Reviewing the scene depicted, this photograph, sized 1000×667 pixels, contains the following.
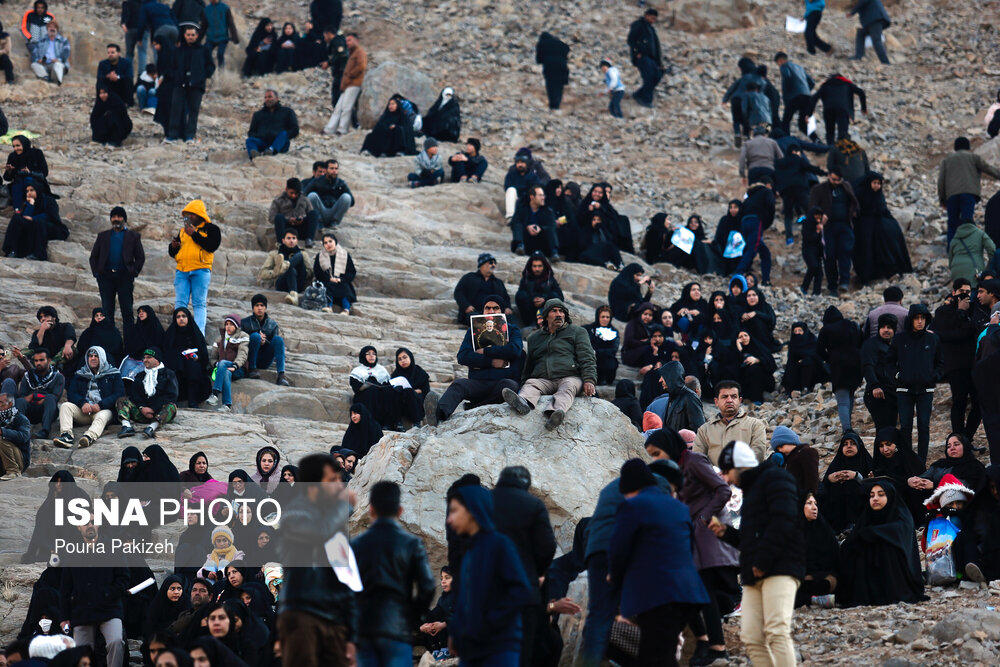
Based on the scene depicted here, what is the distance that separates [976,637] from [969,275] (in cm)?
1092

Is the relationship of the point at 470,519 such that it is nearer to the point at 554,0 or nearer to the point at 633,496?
the point at 633,496

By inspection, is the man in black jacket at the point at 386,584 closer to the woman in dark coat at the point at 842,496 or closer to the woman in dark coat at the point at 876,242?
the woman in dark coat at the point at 842,496

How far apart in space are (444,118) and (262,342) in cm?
1038

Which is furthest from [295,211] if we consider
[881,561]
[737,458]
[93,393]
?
[737,458]

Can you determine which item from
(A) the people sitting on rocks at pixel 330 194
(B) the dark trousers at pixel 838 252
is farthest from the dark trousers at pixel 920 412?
(A) the people sitting on rocks at pixel 330 194

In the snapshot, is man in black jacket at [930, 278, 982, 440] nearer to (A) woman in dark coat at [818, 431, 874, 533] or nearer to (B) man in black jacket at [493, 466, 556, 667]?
(A) woman in dark coat at [818, 431, 874, 533]

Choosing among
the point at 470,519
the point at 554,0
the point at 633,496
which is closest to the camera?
Answer: the point at 470,519

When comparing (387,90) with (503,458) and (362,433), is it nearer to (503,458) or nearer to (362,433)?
(362,433)

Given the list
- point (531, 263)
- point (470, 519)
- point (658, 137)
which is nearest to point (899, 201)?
point (658, 137)

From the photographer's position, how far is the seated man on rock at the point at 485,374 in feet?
42.6

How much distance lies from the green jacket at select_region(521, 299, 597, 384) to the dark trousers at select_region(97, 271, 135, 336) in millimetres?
7622

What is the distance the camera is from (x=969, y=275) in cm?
1870

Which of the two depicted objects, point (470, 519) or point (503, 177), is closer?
point (470, 519)

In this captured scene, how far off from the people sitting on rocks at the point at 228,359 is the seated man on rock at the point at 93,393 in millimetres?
1304
